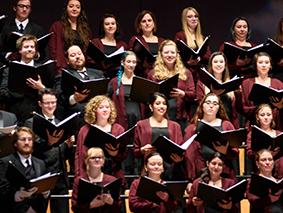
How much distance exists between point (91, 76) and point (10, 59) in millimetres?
568

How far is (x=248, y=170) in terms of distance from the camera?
555 cm

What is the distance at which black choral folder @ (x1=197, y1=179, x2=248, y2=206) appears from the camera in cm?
469

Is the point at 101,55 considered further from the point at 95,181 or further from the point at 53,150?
the point at 95,181

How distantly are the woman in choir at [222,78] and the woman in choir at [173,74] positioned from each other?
10 cm

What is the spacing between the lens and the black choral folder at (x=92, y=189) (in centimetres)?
455

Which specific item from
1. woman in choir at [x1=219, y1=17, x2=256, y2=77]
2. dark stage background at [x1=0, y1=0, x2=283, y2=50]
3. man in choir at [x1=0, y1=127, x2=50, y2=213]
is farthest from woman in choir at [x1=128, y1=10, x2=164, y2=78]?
man in choir at [x1=0, y1=127, x2=50, y2=213]

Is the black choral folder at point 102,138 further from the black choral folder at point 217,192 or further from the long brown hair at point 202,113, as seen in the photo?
the long brown hair at point 202,113

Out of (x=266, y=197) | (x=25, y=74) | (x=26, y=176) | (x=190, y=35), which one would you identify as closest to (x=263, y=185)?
(x=266, y=197)

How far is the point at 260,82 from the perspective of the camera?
5.83 meters

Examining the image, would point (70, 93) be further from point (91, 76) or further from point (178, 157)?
point (178, 157)

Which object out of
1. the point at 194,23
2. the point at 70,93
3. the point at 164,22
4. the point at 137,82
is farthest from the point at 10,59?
Result: the point at 164,22

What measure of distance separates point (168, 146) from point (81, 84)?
0.74 meters

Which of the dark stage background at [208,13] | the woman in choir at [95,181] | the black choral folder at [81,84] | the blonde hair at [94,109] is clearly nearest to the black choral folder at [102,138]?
the woman in choir at [95,181]

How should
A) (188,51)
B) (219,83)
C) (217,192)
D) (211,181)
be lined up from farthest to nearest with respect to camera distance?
(188,51) < (219,83) < (211,181) < (217,192)
